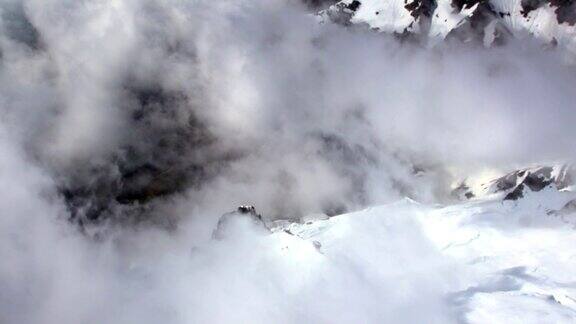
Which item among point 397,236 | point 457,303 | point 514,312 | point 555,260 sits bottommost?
point 514,312

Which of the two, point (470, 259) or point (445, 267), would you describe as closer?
point (445, 267)

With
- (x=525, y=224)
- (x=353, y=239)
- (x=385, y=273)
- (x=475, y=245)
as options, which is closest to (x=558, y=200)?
(x=525, y=224)

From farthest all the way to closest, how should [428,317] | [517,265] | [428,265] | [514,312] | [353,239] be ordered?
1. [353,239]
2. [428,265]
3. [517,265]
4. [428,317]
5. [514,312]

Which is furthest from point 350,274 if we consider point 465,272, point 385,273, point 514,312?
point 514,312

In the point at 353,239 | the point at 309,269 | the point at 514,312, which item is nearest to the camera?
the point at 514,312

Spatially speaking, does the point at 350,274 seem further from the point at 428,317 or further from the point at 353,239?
the point at 428,317

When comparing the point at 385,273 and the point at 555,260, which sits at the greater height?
the point at 385,273

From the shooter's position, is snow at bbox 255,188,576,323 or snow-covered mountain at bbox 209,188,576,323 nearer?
snow at bbox 255,188,576,323

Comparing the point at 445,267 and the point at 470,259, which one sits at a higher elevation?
the point at 470,259

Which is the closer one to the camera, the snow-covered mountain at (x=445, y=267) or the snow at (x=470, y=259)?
the snow at (x=470, y=259)

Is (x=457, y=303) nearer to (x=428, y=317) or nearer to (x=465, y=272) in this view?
(x=428, y=317)

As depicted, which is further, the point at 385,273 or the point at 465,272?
the point at 385,273
